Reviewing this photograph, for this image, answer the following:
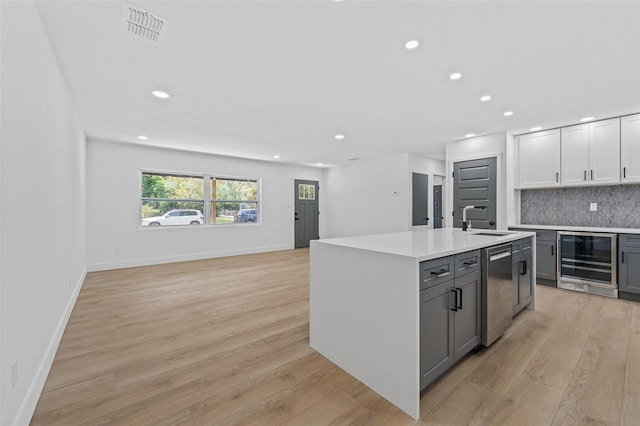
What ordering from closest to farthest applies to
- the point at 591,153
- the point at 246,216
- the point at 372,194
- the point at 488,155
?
the point at 591,153, the point at 488,155, the point at 246,216, the point at 372,194

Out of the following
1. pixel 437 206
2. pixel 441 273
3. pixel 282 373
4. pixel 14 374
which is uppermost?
pixel 437 206

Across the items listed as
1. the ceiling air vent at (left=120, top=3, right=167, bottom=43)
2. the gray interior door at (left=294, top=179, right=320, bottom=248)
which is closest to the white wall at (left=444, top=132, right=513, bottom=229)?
the gray interior door at (left=294, top=179, right=320, bottom=248)

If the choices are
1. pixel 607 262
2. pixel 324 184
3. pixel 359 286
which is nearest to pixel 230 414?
pixel 359 286

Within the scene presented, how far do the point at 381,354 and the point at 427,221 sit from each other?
5811 mm

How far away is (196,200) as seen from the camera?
6.33m

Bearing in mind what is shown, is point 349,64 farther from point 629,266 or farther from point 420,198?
point 420,198

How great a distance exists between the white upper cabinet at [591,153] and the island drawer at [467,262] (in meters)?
3.50

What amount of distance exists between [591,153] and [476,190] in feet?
5.25

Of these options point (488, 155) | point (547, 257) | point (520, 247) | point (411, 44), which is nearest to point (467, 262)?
point (520, 247)

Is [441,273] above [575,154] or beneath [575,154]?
beneath

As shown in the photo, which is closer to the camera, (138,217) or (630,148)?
(630,148)

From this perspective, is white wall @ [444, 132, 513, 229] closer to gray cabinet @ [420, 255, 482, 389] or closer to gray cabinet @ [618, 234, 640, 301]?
gray cabinet @ [618, 234, 640, 301]

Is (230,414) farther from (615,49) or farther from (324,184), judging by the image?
(324,184)

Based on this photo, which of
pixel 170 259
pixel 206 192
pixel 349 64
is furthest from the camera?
pixel 206 192
